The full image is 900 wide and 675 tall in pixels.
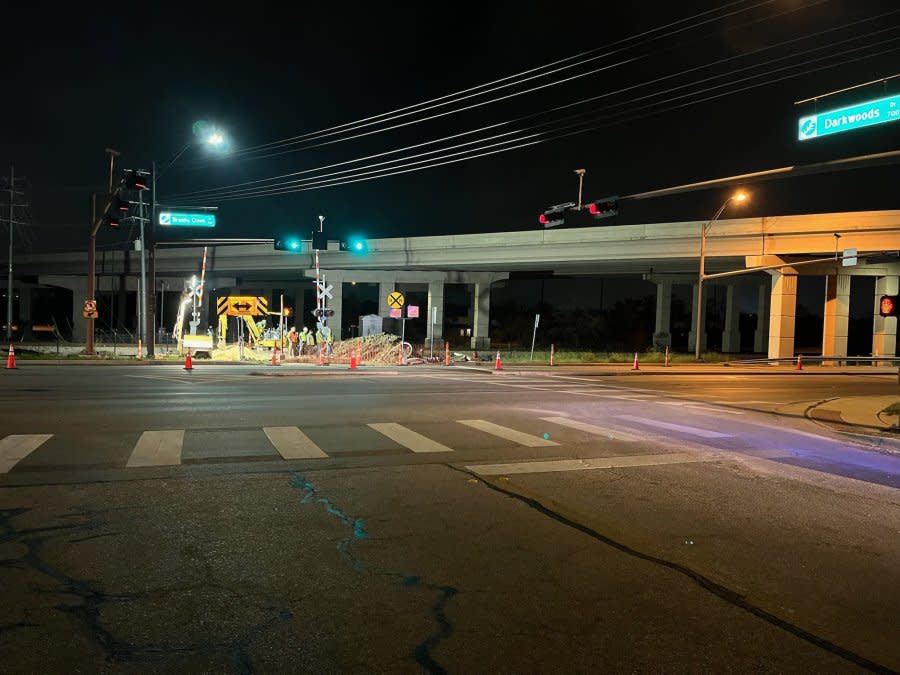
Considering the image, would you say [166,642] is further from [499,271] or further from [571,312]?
[571,312]

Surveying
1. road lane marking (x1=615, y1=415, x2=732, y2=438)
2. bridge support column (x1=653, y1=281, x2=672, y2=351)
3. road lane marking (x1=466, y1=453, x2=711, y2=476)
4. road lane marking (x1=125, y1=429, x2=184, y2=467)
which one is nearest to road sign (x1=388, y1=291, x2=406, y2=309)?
road lane marking (x1=615, y1=415, x2=732, y2=438)

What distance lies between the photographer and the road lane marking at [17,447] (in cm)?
866

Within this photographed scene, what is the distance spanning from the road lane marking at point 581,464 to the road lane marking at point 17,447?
5.80 metres

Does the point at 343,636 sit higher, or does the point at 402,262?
the point at 402,262

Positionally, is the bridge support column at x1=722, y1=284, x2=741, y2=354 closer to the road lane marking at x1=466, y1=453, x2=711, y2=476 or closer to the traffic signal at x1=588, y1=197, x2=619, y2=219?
the traffic signal at x1=588, y1=197, x2=619, y2=219

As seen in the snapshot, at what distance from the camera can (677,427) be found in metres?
13.1

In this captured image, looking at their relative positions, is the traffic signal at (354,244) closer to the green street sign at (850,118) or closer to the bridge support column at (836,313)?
the green street sign at (850,118)

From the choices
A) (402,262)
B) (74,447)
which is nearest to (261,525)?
(74,447)

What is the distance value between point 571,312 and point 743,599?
9927 cm

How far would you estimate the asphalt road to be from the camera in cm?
404

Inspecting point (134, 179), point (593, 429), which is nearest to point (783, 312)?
point (593, 429)

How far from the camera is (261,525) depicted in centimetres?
628

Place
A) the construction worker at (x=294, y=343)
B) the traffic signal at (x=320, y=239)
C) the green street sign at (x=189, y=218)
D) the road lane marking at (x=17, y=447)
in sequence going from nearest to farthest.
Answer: the road lane marking at (x=17, y=447), the traffic signal at (x=320, y=239), the construction worker at (x=294, y=343), the green street sign at (x=189, y=218)

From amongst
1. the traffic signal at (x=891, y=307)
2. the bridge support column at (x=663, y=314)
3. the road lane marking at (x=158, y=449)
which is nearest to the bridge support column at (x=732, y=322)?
the bridge support column at (x=663, y=314)
